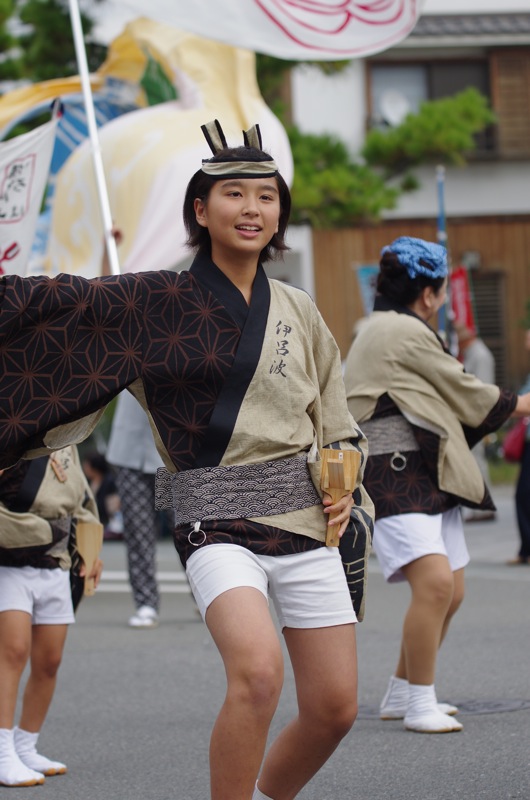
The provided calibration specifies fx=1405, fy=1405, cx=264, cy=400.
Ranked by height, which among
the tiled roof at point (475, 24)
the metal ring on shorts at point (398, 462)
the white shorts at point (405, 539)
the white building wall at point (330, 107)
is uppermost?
the tiled roof at point (475, 24)

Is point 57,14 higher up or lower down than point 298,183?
higher up

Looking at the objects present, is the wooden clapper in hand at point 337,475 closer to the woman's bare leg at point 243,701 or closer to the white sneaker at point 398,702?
the woman's bare leg at point 243,701

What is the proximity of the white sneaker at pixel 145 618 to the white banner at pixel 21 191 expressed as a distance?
2.95 m

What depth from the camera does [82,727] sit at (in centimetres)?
587

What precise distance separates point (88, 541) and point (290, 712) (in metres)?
1.28

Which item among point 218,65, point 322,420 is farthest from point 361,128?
point 322,420

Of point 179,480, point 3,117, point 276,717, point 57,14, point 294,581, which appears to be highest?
point 57,14

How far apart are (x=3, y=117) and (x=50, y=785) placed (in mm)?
6910

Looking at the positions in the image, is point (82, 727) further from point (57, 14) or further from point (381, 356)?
point (57, 14)

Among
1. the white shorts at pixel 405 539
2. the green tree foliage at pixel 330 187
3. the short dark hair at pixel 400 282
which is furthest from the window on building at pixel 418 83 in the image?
the white shorts at pixel 405 539

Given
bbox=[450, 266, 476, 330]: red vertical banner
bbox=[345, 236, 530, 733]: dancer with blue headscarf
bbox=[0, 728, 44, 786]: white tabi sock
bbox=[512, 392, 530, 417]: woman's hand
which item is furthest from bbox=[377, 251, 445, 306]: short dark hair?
bbox=[450, 266, 476, 330]: red vertical banner

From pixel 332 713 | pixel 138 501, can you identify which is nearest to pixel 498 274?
pixel 138 501

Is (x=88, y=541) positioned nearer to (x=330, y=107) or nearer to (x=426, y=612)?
(x=426, y=612)

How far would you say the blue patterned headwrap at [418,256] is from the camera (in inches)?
215
